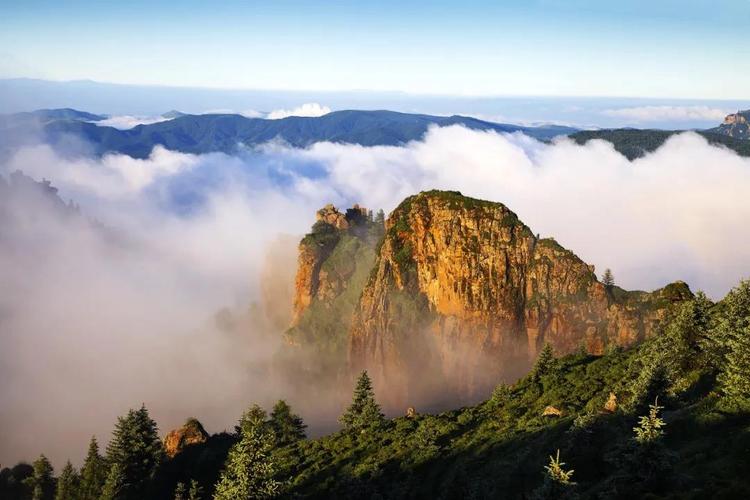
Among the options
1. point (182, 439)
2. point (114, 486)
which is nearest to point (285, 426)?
point (182, 439)

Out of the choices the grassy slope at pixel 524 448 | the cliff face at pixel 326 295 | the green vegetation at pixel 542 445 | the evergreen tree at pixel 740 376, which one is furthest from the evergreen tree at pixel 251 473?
the cliff face at pixel 326 295

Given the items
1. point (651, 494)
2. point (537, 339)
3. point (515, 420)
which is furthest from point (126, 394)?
point (651, 494)

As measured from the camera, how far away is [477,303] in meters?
112

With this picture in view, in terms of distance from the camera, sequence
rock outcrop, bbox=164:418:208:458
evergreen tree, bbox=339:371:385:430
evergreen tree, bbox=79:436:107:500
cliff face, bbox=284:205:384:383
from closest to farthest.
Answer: evergreen tree, bbox=79:436:107:500 → rock outcrop, bbox=164:418:208:458 → evergreen tree, bbox=339:371:385:430 → cliff face, bbox=284:205:384:383

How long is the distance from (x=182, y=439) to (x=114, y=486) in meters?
13.0

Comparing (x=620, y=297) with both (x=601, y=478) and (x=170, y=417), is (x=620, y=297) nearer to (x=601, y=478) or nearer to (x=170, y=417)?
(x=601, y=478)

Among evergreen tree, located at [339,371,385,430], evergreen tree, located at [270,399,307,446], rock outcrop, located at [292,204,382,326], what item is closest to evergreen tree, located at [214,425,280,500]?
evergreen tree, located at [339,371,385,430]

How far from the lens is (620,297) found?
11444 cm

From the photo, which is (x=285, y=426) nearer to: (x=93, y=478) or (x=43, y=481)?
(x=93, y=478)

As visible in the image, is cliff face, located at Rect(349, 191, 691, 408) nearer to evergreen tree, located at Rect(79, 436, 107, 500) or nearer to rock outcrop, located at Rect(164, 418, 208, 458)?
rock outcrop, located at Rect(164, 418, 208, 458)

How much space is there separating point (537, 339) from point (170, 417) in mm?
101230

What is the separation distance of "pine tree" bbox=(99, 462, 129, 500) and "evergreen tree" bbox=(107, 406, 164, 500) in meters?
1.56

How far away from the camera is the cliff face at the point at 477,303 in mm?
111375

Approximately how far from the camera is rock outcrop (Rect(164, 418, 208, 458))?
73625mm
